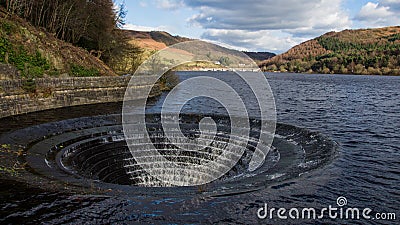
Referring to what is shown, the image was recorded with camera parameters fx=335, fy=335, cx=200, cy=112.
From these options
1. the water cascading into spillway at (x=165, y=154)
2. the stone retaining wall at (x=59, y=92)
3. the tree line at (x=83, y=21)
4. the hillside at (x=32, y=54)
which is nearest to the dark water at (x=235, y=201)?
the water cascading into spillway at (x=165, y=154)

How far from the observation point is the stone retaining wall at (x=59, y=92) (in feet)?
78.0

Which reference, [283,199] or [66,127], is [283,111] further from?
[283,199]

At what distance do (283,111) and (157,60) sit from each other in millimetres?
30432

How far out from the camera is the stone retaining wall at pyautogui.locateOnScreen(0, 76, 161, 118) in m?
23.8

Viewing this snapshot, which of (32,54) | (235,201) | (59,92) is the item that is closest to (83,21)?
(32,54)

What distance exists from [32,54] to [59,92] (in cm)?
421

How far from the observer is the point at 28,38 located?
29.9 meters

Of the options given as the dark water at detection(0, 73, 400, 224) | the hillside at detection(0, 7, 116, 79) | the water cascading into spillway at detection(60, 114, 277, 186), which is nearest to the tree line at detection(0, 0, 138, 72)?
the hillside at detection(0, 7, 116, 79)

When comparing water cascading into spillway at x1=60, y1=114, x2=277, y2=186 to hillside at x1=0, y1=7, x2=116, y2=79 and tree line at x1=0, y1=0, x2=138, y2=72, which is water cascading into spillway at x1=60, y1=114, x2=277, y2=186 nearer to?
hillside at x1=0, y1=7, x2=116, y2=79

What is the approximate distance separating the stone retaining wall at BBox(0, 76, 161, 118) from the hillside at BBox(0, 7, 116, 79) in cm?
191

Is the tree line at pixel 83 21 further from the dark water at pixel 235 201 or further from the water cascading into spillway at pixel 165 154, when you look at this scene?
the dark water at pixel 235 201

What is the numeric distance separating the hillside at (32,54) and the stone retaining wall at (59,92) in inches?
75.2

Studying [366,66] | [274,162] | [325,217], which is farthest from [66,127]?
[366,66]

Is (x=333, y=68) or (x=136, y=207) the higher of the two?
(x=333, y=68)
